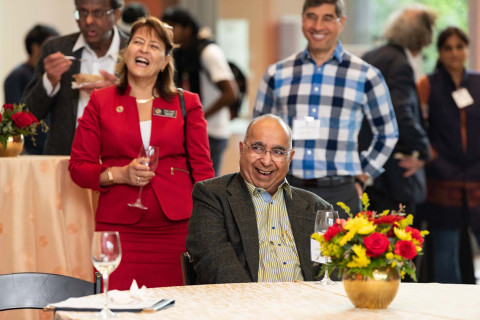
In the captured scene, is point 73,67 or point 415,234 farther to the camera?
point 73,67

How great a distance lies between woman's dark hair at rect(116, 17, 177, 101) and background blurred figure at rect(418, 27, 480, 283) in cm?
262

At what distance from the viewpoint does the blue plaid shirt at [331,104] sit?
433cm

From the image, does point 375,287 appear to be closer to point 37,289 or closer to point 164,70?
point 37,289

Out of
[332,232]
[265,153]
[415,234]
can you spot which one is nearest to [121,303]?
[332,232]

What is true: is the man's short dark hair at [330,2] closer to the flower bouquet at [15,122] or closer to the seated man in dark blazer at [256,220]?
the seated man in dark blazer at [256,220]

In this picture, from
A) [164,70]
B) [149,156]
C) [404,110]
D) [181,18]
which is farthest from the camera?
[181,18]

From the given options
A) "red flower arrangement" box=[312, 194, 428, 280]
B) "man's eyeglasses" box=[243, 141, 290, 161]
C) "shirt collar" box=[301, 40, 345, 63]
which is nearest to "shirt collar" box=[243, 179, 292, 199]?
"man's eyeglasses" box=[243, 141, 290, 161]

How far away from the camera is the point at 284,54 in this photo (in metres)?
9.80

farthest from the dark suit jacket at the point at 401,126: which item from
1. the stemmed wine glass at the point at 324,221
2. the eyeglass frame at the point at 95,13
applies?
the stemmed wine glass at the point at 324,221

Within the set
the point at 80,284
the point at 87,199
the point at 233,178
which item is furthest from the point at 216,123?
the point at 80,284

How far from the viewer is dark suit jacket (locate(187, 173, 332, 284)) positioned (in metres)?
3.04

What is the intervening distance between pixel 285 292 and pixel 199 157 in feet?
4.66

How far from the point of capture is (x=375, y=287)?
2330 millimetres

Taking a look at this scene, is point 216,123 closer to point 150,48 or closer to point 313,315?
point 150,48
